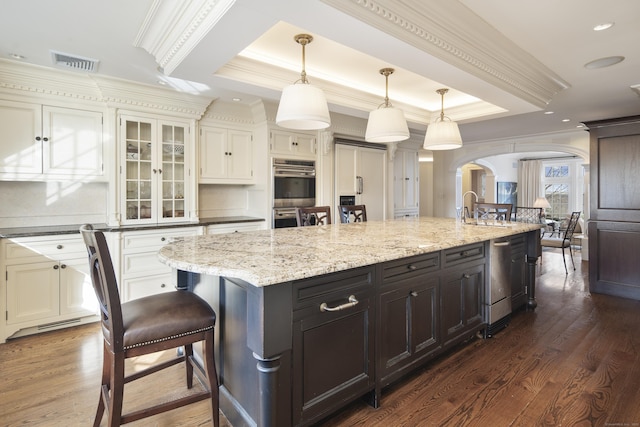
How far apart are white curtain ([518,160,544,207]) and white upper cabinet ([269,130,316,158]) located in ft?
28.0

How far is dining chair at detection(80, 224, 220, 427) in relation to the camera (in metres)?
1.37

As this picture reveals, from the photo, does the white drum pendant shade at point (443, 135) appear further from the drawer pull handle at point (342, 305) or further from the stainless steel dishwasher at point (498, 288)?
the drawer pull handle at point (342, 305)

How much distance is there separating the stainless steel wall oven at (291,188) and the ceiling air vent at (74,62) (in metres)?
2.01

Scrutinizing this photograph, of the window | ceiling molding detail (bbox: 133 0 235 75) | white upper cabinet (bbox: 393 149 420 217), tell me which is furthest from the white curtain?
ceiling molding detail (bbox: 133 0 235 75)

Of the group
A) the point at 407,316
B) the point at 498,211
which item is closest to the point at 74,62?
the point at 407,316

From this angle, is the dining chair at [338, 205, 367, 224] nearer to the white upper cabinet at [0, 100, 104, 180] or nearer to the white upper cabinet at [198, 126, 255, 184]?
the white upper cabinet at [198, 126, 255, 184]

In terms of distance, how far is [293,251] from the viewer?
1.75 m

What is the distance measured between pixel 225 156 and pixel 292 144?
873 mm

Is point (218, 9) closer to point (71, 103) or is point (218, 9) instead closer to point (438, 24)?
point (438, 24)

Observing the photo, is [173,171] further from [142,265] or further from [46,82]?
[46,82]

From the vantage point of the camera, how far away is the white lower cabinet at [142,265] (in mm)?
3258

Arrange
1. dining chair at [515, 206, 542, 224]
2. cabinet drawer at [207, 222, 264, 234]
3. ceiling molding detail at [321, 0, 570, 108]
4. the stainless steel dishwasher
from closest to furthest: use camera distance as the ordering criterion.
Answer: ceiling molding detail at [321, 0, 570, 108]
the stainless steel dishwasher
cabinet drawer at [207, 222, 264, 234]
dining chair at [515, 206, 542, 224]

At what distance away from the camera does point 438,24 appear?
221 cm

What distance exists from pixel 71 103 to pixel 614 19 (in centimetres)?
448
